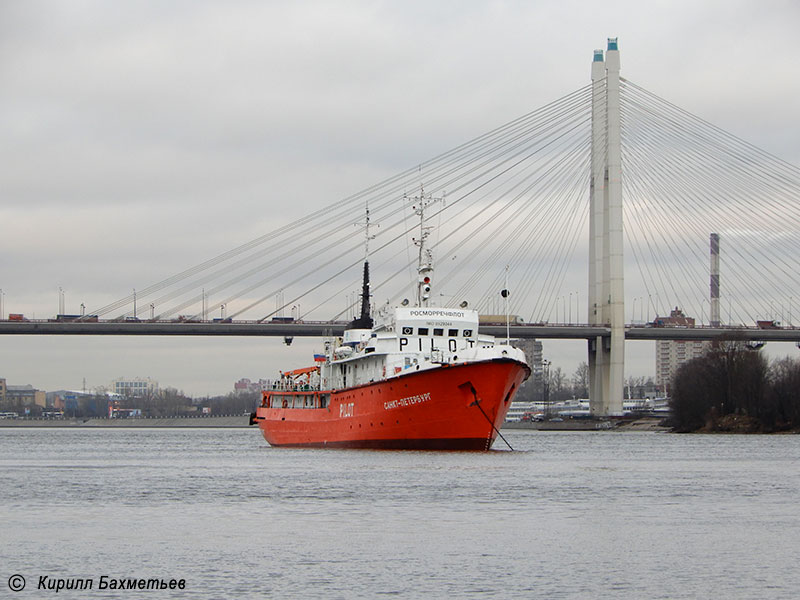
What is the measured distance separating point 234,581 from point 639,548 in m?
7.20

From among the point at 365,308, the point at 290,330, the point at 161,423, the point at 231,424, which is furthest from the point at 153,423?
the point at 365,308

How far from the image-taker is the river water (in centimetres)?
1816

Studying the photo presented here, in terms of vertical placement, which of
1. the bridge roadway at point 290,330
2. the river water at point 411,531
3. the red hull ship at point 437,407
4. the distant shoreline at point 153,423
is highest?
the bridge roadway at point 290,330

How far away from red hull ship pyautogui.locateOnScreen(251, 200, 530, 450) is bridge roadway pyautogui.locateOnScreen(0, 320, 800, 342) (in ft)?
148

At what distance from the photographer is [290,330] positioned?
326 ft

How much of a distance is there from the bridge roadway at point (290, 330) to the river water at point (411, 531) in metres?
57.8

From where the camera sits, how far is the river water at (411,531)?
18.2m

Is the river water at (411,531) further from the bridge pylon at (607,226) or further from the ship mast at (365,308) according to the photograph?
the bridge pylon at (607,226)

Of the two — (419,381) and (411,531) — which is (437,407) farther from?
(411,531)

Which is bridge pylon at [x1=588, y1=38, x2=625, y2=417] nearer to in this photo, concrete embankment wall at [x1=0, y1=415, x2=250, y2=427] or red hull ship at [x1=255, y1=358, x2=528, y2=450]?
red hull ship at [x1=255, y1=358, x2=528, y2=450]

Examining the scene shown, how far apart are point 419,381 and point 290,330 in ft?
188

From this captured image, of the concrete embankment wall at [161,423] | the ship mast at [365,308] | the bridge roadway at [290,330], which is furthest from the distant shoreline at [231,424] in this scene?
the ship mast at [365,308]

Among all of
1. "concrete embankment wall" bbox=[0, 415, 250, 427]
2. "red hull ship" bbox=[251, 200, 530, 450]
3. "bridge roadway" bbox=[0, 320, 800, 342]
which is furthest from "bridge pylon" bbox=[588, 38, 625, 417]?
"concrete embankment wall" bbox=[0, 415, 250, 427]

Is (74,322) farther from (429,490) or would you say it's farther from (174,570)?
(174,570)
